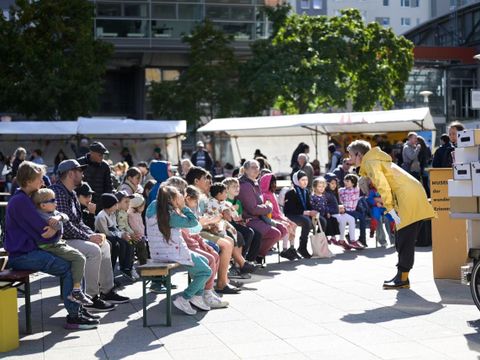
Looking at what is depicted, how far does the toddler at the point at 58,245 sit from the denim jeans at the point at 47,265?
51mm

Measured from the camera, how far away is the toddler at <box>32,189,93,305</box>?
811 cm

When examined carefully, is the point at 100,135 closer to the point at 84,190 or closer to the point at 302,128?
the point at 302,128

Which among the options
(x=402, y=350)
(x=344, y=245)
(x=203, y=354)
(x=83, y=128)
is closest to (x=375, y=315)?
(x=402, y=350)

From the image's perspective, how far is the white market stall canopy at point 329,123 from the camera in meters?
22.1

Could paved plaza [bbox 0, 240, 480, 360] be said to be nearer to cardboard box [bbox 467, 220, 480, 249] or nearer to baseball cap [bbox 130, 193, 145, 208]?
cardboard box [bbox 467, 220, 480, 249]

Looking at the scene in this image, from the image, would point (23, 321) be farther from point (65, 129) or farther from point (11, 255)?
point (65, 129)

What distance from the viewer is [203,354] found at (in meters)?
7.12

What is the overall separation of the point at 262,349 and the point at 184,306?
1.88m

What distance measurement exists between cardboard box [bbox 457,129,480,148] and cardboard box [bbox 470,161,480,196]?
215 mm

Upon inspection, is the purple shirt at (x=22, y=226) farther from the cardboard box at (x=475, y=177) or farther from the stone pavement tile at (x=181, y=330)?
the cardboard box at (x=475, y=177)

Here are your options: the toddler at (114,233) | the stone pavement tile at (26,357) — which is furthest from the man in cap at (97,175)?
the stone pavement tile at (26,357)

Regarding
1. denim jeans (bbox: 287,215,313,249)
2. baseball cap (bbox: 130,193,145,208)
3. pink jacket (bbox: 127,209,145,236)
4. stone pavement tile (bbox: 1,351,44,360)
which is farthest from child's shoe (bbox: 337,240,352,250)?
stone pavement tile (bbox: 1,351,44,360)

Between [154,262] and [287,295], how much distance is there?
1.99 meters

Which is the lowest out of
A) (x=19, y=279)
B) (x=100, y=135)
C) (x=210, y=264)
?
(x=210, y=264)
